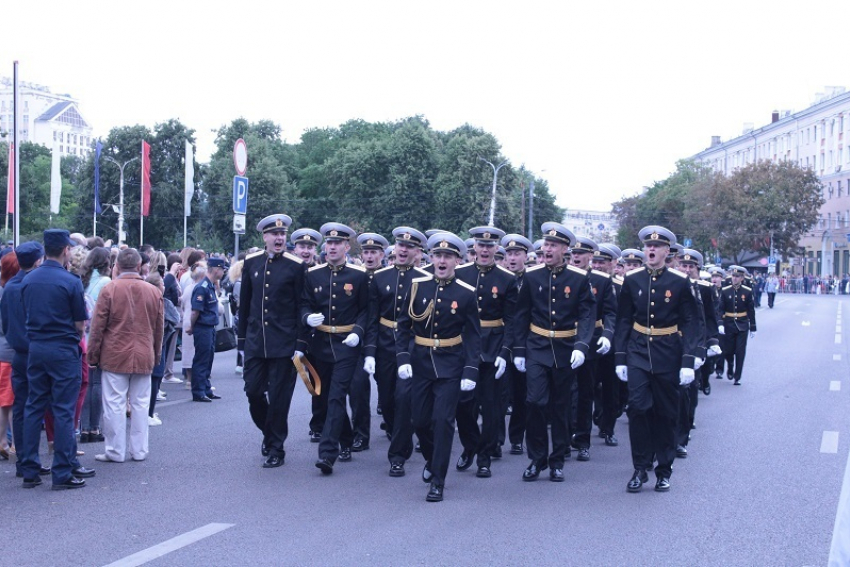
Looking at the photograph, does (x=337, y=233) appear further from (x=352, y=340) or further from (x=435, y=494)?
(x=435, y=494)

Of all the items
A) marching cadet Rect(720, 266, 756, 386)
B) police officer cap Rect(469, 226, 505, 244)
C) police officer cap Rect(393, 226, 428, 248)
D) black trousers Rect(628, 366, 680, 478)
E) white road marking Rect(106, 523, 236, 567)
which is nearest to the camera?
white road marking Rect(106, 523, 236, 567)

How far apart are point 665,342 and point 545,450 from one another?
4.72ft

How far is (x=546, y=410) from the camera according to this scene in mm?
9055

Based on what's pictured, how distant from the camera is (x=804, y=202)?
260ft

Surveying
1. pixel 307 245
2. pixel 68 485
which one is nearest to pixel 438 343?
pixel 307 245

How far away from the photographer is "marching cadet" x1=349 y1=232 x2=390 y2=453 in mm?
10094

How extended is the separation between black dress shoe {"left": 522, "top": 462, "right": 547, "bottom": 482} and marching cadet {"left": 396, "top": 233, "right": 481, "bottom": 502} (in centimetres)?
93

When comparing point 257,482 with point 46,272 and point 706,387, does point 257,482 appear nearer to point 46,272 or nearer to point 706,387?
point 46,272

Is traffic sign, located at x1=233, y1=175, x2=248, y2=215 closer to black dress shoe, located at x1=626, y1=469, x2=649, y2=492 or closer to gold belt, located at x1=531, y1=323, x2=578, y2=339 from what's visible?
gold belt, located at x1=531, y1=323, x2=578, y2=339

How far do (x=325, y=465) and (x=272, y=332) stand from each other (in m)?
1.37

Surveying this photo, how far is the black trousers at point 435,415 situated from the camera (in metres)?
8.13

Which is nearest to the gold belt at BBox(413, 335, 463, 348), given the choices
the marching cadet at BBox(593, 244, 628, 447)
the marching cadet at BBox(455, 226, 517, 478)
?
the marching cadet at BBox(455, 226, 517, 478)

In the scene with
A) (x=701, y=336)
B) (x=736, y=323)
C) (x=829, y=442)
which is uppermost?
(x=701, y=336)

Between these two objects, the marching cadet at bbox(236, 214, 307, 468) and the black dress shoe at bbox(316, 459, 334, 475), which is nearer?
the black dress shoe at bbox(316, 459, 334, 475)
